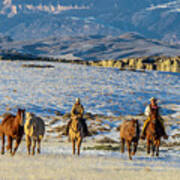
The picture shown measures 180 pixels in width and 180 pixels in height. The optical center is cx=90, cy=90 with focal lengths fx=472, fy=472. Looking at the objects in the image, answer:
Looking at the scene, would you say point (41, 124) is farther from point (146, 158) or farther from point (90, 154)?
point (146, 158)

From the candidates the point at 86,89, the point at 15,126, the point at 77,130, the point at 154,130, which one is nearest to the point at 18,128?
the point at 15,126

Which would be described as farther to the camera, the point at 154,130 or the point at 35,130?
the point at 154,130

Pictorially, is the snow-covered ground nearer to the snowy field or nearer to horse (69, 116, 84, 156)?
the snowy field

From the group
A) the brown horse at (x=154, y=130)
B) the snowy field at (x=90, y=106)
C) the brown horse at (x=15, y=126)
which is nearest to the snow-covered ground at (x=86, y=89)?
the snowy field at (x=90, y=106)

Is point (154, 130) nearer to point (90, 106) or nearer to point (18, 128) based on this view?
point (18, 128)

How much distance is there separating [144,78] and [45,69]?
1463 centimetres

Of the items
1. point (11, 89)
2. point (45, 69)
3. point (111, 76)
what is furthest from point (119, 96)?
point (45, 69)

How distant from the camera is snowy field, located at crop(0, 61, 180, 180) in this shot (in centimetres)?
1574

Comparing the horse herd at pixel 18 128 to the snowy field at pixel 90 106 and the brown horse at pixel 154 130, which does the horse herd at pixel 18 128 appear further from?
the brown horse at pixel 154 130

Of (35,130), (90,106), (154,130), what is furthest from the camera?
(90,106)

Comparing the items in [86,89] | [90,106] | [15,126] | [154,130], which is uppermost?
[15,126]

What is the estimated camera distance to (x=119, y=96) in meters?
45.5

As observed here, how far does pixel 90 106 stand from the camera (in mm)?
41031

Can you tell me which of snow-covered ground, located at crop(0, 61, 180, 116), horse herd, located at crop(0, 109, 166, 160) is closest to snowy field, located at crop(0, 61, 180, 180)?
snow-covered ground, located at crop(0, 61, 180, 116)
